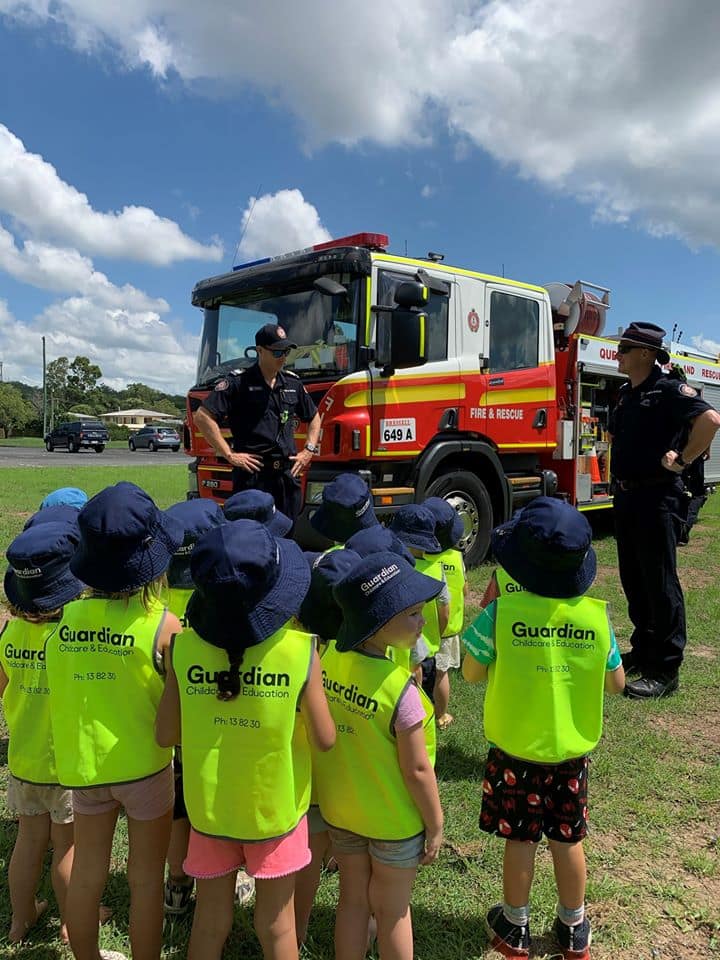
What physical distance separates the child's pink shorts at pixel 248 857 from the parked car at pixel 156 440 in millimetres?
39034

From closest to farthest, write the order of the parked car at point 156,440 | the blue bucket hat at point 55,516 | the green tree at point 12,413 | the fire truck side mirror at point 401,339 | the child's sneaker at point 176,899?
the child's sneaker at point 176,899
the blue bucket hat at point 55,516
the fire truck side mirror at point 401,339
the parked car at point 156,440
the green tree at point 12,413

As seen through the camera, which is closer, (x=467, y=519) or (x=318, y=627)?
(x=318, y=627)

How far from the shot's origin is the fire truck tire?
20.0 feet

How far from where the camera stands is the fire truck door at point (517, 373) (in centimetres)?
639

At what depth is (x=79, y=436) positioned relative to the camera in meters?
33.5

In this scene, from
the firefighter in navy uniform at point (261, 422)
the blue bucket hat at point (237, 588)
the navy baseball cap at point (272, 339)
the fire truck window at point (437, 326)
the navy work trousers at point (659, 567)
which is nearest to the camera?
the blue bucket hat at point (237, 588)

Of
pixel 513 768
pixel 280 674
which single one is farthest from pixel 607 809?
pixel 280 674

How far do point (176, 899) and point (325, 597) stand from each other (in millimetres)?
1127

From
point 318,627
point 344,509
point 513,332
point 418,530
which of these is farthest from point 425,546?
point 513,332

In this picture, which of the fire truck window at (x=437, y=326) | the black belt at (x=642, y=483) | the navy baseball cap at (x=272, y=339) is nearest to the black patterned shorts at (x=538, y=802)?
the black belt at (x=642, y=483)

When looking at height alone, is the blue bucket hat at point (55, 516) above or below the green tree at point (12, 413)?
below

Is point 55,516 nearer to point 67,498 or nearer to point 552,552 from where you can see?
point 67,498

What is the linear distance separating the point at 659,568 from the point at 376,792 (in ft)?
9.39

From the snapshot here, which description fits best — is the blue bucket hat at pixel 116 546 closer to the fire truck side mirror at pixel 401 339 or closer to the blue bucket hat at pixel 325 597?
the blue bucket hat at pixel 325 597
